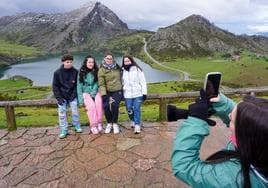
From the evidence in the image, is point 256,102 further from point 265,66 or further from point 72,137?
point 265,66

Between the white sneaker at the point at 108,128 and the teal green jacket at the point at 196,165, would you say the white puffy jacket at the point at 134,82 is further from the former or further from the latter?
the teal green jacket at the point at 196,165

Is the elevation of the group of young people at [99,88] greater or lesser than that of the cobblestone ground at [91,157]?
greater

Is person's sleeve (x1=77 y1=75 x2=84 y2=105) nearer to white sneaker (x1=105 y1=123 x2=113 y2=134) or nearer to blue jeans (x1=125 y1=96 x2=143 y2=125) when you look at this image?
white sneaker (x1=105 y1=123 x2=113 y2=134)

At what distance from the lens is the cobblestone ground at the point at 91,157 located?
4.98 m

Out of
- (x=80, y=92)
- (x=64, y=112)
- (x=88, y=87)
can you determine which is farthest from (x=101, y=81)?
(x=64, y=112)

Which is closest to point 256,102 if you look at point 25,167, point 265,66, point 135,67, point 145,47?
point 25,167

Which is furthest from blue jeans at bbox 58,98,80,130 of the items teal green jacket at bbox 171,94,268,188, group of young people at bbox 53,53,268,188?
teal green jacket at bbox 171,94,268,188

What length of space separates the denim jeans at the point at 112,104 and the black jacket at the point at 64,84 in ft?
2.40

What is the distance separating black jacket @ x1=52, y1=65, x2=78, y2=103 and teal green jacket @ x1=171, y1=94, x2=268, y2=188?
211 inches

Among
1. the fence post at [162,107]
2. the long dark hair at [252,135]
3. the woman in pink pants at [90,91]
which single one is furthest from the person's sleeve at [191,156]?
the fence post at [162,107]

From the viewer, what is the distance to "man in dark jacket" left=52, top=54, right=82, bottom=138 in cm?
684

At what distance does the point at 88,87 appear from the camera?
7.01 m

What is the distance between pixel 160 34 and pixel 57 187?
17072cm

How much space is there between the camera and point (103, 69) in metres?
6.90
